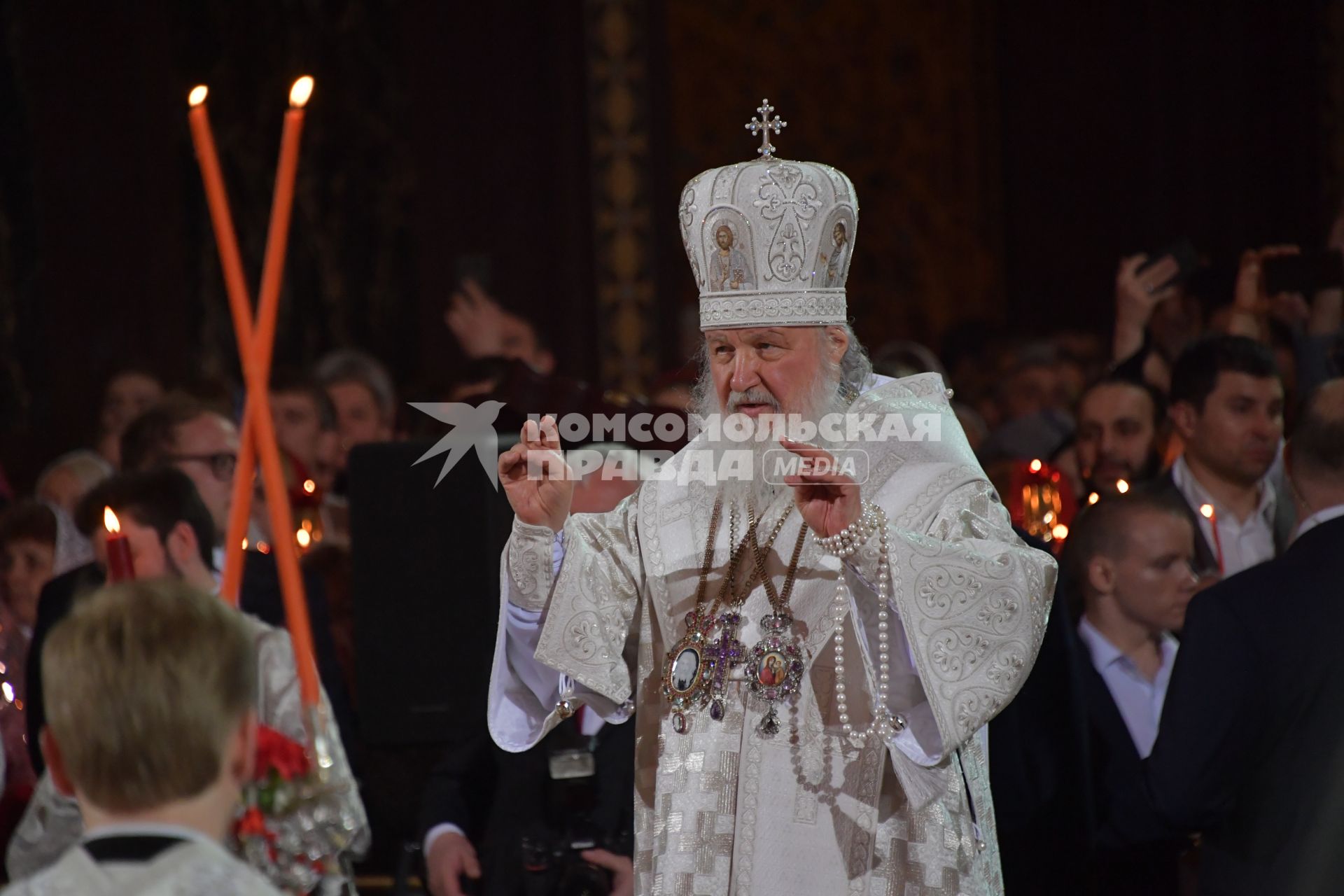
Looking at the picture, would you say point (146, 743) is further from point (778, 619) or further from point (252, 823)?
point (778, 619)

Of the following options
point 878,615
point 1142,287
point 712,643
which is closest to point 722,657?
point 712,643

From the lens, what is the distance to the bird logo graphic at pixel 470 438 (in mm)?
4637

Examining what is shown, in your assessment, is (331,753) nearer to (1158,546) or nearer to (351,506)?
(351,506)

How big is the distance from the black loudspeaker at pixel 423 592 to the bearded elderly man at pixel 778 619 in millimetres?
1041

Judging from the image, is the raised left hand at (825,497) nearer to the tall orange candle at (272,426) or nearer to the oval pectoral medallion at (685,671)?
the oval pectoral medallion at (685,671)

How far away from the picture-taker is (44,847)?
3510 millimetres

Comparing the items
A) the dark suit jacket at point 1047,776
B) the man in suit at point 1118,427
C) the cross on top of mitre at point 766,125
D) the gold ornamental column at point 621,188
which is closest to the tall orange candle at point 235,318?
the cross on top of mitre at point 766,125

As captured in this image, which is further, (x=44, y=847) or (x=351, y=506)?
(x=351, y=506)

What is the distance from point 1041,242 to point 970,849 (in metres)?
8.61

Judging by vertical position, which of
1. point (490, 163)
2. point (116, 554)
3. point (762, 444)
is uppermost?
point (490, 163)

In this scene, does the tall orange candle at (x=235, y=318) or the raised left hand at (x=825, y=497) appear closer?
the tall orange candle at (x=235, y=318)

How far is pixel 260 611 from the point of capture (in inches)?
183

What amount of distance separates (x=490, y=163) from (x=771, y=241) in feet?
20.2

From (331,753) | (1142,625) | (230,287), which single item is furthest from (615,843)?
(230,287)
